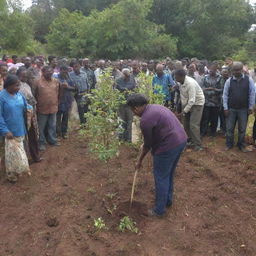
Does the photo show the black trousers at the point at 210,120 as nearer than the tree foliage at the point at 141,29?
Yes

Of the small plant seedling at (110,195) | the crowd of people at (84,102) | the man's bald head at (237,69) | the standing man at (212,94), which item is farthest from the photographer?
the standing man at (212,94)

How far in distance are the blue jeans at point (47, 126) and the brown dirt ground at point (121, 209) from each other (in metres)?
0.57

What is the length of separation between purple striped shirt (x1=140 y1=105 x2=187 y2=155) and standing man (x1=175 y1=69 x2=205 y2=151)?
261 cm

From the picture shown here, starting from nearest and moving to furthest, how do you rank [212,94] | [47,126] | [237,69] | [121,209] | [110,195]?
[121,209], [110,195], [237,69], [47,126], [212,94]

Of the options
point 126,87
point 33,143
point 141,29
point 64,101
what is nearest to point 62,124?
point 64,101

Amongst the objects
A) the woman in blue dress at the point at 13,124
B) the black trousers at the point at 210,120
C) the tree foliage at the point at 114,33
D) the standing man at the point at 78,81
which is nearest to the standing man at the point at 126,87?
the standing man at the point at 78,81

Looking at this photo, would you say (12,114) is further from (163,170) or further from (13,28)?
(13,28)

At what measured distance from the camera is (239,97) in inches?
279

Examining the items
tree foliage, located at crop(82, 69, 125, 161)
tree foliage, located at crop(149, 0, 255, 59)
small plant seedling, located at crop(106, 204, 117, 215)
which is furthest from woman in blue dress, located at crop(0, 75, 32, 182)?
tree foliage, located at crop(149, 0, 255, 59)

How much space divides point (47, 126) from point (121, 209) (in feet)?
11.0

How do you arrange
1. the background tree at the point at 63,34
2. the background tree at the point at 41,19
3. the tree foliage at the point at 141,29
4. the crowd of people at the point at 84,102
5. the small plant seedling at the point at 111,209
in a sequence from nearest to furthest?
the small plant seedling at the point at 111,209 → the crowd of people at the point at 84,102 → the tree foliage at the point at 141,29 → the background tree at the point at 63,34 → the background tree at the point at 41,19

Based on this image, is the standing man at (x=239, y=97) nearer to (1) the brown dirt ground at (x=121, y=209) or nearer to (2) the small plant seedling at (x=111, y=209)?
(1) the brown dirt ground at (x=121, y=209)

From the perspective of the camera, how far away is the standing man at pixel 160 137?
4227 millimetres

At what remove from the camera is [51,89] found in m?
7.18
